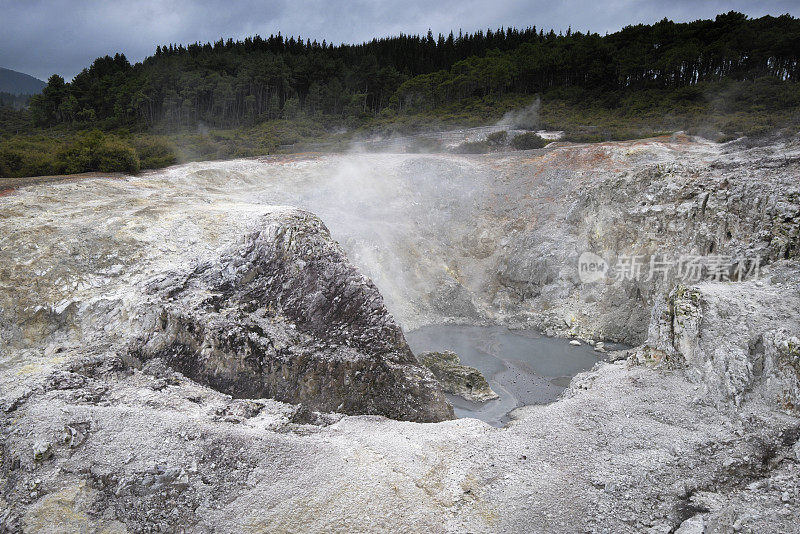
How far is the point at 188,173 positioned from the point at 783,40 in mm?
52953

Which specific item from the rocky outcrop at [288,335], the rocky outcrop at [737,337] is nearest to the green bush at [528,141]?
the rocky outcrop at [737,337]

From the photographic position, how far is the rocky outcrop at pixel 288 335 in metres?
13.9

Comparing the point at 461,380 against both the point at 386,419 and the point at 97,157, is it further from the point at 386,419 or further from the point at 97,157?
the point at 97,157

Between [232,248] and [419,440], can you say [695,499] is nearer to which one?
[419,440]

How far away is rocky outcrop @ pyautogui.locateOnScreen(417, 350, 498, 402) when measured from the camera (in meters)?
17.5

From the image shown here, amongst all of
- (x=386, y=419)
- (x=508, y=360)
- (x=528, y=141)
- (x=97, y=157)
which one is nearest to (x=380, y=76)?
(x=528, y=141)

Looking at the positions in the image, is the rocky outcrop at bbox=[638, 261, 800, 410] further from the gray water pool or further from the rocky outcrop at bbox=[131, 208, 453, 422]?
the rocky outcrop at bbox=[131, 208, 453, 422]

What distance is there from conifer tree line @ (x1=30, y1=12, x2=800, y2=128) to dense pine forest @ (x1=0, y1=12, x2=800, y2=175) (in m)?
0.17

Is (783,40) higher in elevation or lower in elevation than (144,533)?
higher

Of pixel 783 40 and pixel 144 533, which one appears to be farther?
pixel 783 40

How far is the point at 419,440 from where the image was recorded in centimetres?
1210

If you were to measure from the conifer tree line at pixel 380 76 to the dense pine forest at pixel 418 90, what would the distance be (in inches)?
6.9

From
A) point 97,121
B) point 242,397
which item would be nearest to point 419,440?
point 242,397

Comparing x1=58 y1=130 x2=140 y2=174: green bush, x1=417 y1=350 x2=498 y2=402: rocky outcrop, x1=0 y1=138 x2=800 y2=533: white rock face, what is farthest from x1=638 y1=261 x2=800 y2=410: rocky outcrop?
x1=58 y1=130 x2=140 y2=174: green bush
